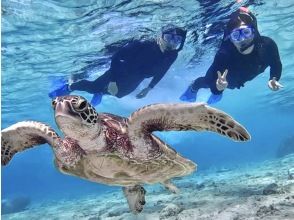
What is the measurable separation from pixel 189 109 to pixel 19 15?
338 inches

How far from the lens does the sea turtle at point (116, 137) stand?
11.5 feet

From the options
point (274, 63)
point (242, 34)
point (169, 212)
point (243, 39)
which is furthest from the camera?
point (242, 34)

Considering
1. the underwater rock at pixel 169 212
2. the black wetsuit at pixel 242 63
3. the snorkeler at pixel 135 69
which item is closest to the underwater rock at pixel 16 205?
the snorkeler at pixel 135 69

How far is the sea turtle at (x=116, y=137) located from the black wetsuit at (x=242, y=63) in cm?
481

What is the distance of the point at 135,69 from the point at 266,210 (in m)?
6.40

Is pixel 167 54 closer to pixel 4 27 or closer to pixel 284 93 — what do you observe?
pixel 4 27

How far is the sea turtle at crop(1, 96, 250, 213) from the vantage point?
350 cm

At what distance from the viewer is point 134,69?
11156 millimetres

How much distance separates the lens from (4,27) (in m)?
11.0

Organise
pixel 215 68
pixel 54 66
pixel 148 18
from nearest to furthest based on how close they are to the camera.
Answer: pixel 215 68 < pixel 148 18 < pixel 54 66

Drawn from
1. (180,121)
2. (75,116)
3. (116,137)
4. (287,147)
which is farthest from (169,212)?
(287,147)

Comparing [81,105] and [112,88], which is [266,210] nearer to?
[81,105]

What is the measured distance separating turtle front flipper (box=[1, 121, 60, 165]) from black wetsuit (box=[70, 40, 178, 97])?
250 inches

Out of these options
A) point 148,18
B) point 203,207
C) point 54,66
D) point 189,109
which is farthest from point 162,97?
point 189,109
